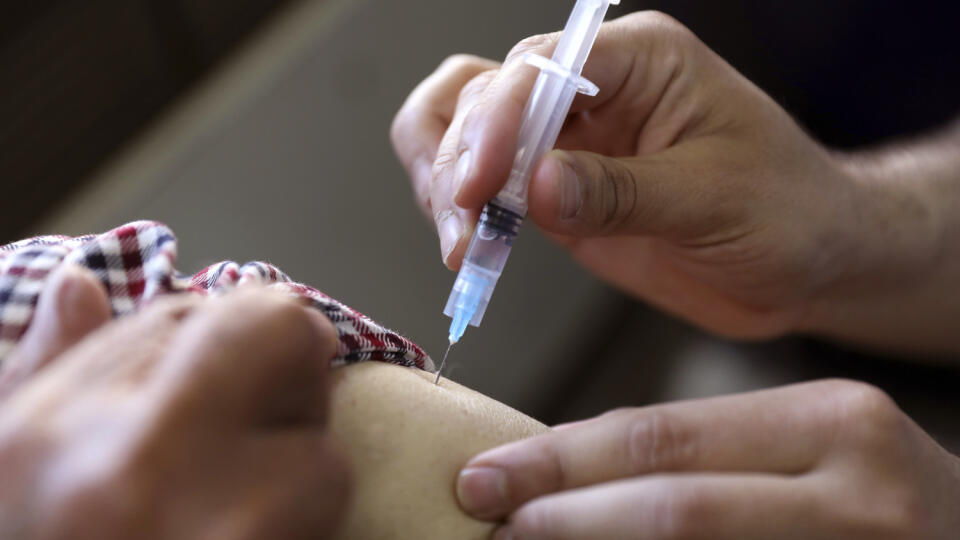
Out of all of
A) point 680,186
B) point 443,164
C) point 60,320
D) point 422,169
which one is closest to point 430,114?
point 422,169

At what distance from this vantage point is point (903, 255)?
1013 mm

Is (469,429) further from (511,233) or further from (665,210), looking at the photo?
(665,210)

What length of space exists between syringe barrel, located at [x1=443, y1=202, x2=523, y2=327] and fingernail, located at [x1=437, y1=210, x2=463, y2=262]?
0.04 meters

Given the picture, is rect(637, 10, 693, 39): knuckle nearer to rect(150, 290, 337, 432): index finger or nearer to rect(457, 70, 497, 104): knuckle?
rect(457, 70, 497, 104): knuckle

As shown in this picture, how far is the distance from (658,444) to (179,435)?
1.13 feet

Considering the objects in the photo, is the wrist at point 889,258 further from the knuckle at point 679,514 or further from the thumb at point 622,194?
the knuckle at point 679,514

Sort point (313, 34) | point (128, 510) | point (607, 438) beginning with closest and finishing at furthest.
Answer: point (128, 510) < point (607, 438) < point (313, 34)

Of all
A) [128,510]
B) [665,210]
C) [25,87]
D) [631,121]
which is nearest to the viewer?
[128,510]

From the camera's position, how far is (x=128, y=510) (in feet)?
1.00

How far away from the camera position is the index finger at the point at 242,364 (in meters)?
0.33

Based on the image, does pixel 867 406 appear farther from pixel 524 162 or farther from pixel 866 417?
pixel 524 162

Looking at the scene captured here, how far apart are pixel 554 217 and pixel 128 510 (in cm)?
42

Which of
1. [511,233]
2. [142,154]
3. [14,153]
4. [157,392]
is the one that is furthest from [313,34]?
[157,392]

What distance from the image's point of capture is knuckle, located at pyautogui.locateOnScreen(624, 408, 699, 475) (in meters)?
0.56
